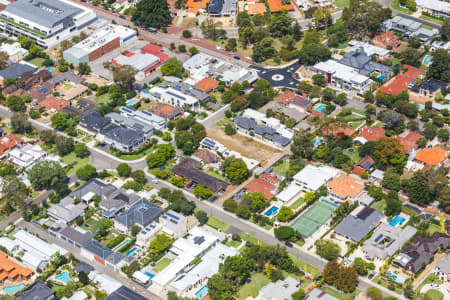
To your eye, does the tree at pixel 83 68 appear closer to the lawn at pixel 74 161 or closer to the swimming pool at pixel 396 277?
the lawn at pixel 74 161

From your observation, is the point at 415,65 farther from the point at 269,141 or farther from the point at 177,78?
the point at 177,78

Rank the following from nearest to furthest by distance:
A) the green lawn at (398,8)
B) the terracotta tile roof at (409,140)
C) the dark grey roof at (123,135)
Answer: the terracotta tile roof at (409,140)
the dark grey roof at (123,135)
the green lawn at (398,8)

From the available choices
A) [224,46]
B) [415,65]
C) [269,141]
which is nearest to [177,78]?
[224,46]

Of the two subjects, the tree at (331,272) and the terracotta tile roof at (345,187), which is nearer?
the tree at (331,272)

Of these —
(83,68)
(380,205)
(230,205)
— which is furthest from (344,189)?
(83,68)

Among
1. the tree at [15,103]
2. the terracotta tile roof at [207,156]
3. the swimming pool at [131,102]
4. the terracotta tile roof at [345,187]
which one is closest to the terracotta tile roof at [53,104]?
the tree at [15,103]

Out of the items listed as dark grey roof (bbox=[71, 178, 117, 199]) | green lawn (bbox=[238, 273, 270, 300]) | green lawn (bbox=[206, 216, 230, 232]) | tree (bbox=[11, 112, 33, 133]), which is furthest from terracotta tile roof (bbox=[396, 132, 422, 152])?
tree (bbox=[11, 112, 33, 133])
